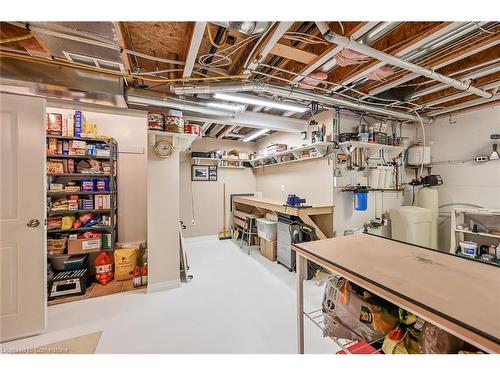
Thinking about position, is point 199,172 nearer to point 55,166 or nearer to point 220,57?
point 55,166

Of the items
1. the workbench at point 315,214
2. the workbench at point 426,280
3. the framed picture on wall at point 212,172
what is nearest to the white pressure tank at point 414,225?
the workbench at point 315,214

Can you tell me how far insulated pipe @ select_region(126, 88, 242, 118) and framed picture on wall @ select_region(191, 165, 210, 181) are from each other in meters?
2.55

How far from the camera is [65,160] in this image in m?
2.87

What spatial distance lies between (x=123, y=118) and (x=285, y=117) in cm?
283

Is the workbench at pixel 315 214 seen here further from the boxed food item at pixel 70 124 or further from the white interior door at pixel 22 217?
the boxed food item at pixel 70 124

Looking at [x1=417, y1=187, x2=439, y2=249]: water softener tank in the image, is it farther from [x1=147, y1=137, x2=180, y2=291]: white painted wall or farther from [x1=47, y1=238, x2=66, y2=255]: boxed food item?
[x1=47, y1=238, x2=66, y2=255]: boxed food item

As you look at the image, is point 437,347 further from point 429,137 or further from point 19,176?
point 429,137

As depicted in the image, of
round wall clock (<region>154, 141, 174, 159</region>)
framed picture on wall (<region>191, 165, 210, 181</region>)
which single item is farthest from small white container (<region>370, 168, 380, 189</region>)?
framed picture on wall (<region>191, 165, 210, 181</region>)

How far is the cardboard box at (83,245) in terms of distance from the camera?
2838mm

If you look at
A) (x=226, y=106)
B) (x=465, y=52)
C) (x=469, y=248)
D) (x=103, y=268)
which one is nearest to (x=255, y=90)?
(x=226, y=106)

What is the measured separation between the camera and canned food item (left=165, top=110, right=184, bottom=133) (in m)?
2.64

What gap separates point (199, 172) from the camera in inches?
205

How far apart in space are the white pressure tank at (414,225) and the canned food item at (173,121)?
3912 mm

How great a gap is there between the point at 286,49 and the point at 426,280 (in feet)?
6.64
